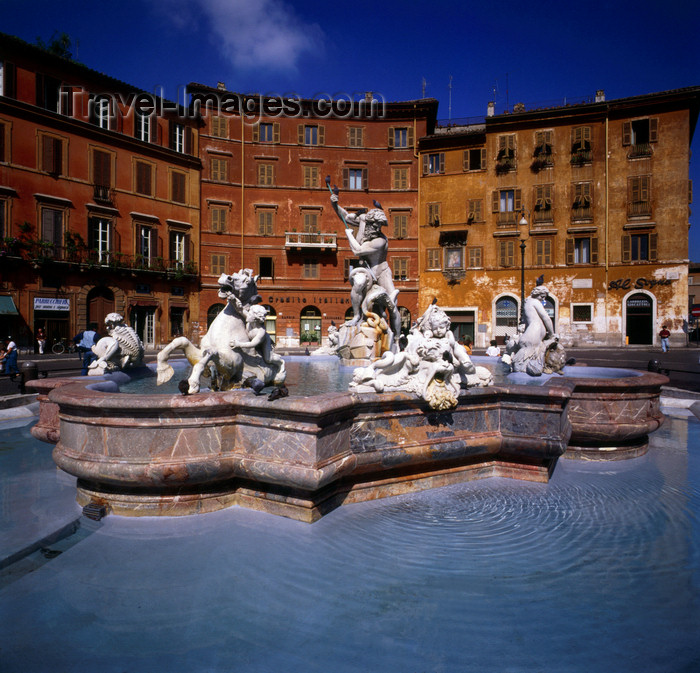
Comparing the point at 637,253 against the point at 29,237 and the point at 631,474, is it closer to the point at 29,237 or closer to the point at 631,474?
the point at 631,474

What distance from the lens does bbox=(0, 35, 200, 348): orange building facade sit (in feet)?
78.2

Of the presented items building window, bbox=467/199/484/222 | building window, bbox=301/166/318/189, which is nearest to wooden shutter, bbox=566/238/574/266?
building window, bbox=467/199/484/222

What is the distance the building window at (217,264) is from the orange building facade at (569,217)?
13.9 m

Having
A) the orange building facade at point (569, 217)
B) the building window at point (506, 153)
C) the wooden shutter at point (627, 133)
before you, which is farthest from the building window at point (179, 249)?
the wooden shutter at point (627, 133)

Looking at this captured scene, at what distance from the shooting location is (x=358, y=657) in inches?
82.0

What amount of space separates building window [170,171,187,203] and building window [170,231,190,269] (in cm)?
216

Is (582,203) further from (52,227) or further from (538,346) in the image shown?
(52,227)

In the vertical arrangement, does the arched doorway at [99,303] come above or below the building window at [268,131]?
below

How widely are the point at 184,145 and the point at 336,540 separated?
32.8 meters

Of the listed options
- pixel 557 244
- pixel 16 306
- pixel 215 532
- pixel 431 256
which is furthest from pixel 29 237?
pixel 557 244

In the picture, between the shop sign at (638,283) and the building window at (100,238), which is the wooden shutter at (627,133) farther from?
the building window at (100,238)

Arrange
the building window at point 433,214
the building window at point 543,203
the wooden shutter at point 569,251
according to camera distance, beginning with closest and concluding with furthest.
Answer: the wooden shutter at point 569,251
the building window at point 543,203
the building window at point 433,214

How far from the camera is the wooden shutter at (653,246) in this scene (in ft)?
96.9

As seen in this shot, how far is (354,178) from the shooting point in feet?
111
